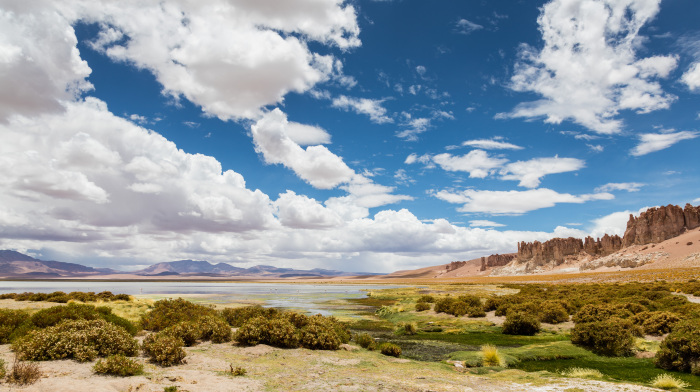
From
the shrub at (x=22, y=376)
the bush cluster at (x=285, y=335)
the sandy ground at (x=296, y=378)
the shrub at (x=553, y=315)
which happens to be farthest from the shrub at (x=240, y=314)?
the shrub at (x=553, y=315)

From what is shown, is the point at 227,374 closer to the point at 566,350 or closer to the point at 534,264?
the point at 566,350

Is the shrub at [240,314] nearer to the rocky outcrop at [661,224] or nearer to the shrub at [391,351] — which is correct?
the shrub at [391,351]

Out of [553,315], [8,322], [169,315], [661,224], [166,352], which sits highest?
[661,224]

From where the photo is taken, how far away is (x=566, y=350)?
1734cm

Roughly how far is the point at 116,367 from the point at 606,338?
66.9 ft

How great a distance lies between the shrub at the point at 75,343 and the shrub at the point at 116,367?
4.86ft

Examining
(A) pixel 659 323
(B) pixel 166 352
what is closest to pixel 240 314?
(B) pixel 166 352

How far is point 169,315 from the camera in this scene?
2284 cm

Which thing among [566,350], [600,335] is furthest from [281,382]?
[600,335]

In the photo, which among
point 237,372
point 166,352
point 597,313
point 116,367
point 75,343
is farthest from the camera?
point 597,313

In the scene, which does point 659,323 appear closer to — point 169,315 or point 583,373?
point 583,373

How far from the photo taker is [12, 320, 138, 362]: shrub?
11.6 m

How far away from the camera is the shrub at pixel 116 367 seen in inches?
420

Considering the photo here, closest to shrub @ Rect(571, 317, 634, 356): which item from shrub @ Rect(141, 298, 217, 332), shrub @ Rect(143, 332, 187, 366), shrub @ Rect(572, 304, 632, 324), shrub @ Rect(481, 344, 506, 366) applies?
shrub @ Rect(572, 304, 632, 324)
